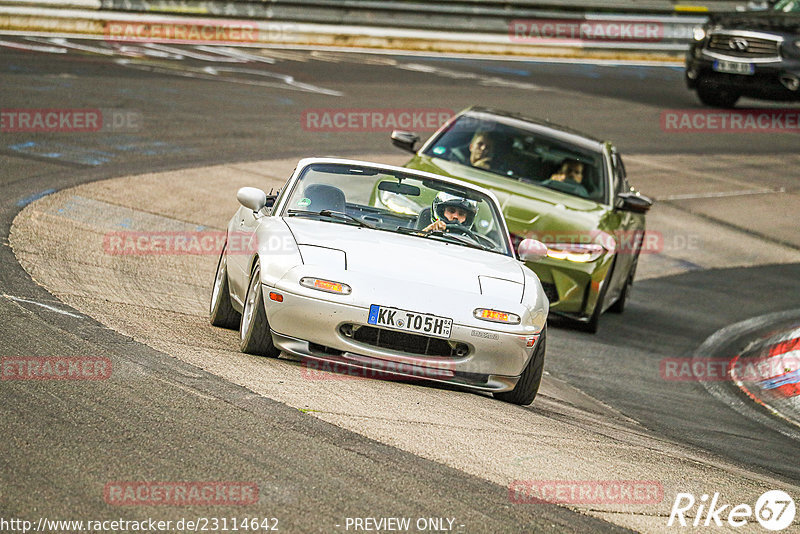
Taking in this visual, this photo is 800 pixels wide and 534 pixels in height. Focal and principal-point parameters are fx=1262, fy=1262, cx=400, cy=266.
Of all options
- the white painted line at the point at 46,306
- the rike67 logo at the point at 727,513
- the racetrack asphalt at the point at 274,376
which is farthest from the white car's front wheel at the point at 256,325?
the rike67 logo at the point at 727,513

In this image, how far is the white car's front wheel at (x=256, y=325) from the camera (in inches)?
287

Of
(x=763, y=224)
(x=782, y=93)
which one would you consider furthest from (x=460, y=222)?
(x=782, y=93)

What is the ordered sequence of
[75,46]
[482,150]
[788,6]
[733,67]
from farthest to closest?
1. [788,6]
2. [733,67]
3. [75,46]
4. [482,150]

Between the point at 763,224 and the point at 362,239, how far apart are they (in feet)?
38.5

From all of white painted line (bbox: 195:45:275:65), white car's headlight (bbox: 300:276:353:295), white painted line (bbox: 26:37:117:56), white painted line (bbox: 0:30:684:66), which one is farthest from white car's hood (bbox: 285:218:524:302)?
white painted line (bbox: 0:30:684:66)

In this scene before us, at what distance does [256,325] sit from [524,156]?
18.7ft

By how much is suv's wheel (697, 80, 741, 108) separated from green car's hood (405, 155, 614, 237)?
1329 cm

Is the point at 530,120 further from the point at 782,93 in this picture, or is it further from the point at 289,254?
the point at 782,93

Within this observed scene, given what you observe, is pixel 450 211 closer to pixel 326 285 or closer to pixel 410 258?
pixel 410 258

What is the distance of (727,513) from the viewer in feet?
19.0

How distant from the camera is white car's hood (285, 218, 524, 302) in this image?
24.0 ft

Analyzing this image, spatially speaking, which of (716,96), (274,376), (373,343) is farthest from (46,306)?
(716,96)

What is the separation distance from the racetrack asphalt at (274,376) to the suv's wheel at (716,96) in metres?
4.72

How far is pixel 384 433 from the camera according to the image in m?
6.04
